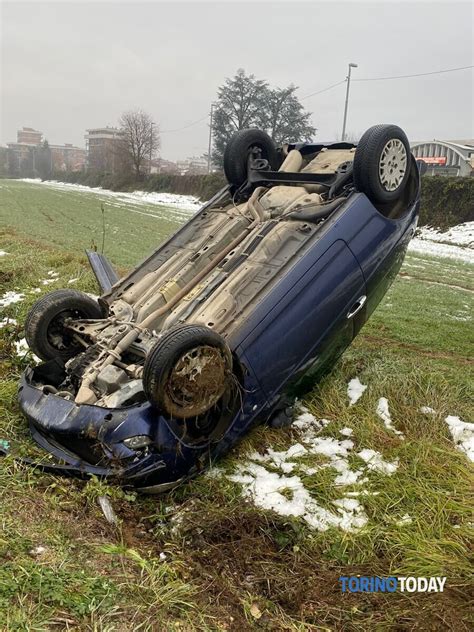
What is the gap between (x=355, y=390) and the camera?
4.14 metres

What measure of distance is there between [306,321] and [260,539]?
1.34 m

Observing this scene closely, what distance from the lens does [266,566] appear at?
263cm

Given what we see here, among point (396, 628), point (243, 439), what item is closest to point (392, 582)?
point (396, 628)

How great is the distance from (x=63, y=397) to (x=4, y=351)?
1.95 m

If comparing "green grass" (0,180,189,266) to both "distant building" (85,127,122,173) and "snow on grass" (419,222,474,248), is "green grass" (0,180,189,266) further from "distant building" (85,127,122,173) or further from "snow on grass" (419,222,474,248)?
"distant building" (85,127,122,173)

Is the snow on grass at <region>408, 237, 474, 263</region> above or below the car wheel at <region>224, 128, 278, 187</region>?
below

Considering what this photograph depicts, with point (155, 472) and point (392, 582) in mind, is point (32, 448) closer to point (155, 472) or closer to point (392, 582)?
point (155, 472)

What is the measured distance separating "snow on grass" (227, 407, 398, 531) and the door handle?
805 mm

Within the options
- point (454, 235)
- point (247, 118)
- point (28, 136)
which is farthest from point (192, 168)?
point (28, 136)

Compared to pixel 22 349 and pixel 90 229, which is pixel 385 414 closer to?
pixel 22 349

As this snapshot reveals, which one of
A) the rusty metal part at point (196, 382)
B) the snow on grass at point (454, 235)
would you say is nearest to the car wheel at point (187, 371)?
the rusty metal part at point (196, 382)

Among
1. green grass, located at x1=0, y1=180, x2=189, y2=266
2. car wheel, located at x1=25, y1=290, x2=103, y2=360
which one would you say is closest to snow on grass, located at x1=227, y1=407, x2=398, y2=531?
car wheel, located at x1=25, y1=290, x2=103, y2=360

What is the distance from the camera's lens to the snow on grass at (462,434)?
11.4 ft

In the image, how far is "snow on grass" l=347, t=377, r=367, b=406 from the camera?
4023 mm
